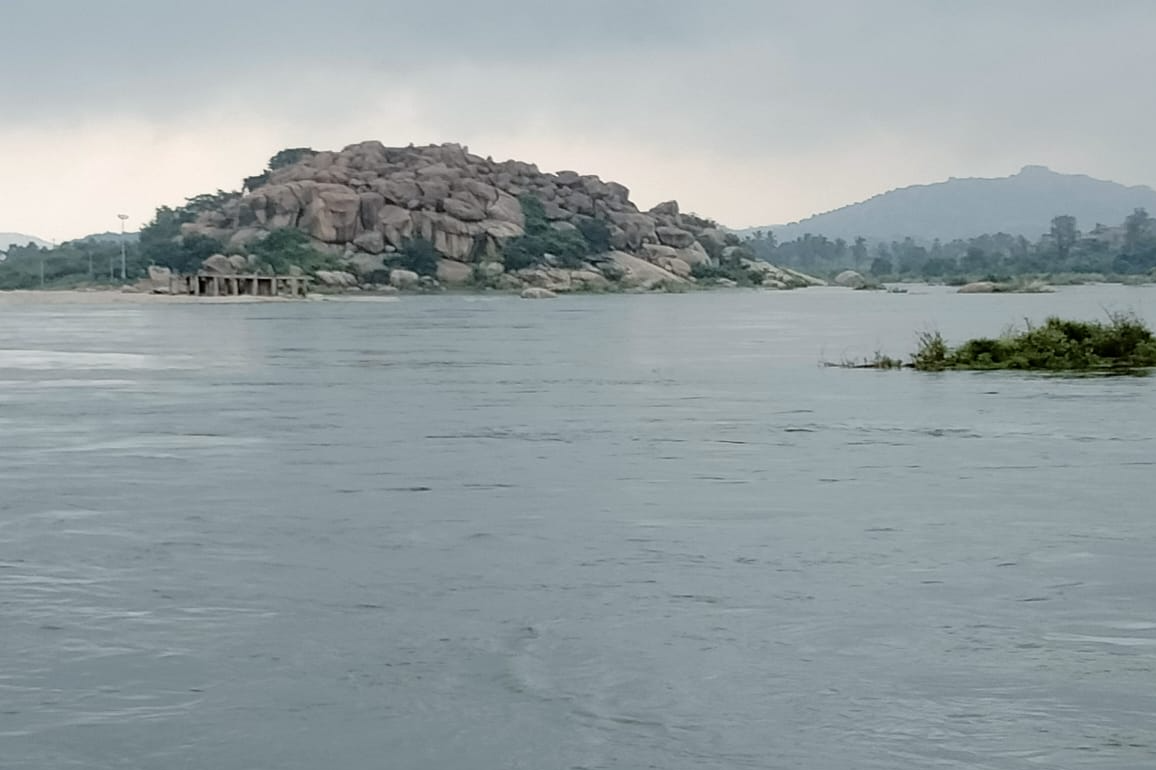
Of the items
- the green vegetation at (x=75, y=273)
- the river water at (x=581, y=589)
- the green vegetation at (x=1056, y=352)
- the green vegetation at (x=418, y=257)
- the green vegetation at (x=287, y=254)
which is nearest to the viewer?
the river water at (x=581, y=589)

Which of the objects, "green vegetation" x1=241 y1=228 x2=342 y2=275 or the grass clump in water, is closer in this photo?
the grass clump in water

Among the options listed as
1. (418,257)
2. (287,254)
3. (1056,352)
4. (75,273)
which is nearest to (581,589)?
(1056,352)

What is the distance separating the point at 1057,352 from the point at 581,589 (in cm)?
2917

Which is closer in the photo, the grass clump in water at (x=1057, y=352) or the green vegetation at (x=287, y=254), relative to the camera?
the grass clump in water at (x=1057, y=352)

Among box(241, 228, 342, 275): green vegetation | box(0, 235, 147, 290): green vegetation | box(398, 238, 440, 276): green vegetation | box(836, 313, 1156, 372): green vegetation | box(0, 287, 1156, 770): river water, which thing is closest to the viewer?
box(0, 287, 1156, 770): river water

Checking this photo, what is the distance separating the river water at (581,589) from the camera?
29.1ft

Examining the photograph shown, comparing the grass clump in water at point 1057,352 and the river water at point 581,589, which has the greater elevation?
the grass clump in water at point 1057,352

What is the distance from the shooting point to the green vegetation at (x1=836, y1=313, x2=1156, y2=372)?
39125mm

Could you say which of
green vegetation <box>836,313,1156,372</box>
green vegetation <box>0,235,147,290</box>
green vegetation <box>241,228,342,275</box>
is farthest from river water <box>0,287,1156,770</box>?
green vegetation <box>0,235,147,290</box>

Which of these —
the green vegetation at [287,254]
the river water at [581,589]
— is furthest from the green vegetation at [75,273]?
the river water at [581,589]

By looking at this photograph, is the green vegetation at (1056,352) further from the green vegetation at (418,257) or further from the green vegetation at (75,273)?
the green vegetation at (418,257)

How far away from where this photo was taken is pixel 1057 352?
39469 mm

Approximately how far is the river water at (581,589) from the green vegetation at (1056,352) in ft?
34.3

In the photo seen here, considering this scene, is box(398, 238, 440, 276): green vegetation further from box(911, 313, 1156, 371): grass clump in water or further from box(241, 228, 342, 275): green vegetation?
box(911, 313, 1156, 371): grass clump in water
